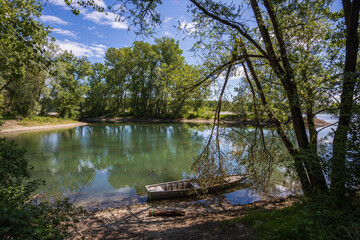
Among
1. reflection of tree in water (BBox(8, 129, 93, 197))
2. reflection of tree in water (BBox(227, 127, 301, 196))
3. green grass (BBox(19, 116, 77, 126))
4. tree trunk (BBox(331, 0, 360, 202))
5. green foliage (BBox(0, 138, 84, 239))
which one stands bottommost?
reflection of tree in water (BBox(8, 129, 93, 197))

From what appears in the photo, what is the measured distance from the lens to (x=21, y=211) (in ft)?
9.39

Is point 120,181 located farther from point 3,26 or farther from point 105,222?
point 3,26

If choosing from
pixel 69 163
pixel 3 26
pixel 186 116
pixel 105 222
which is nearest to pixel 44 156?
pixel 69 163

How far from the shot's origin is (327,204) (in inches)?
130

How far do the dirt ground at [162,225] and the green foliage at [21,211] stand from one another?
2.78 feet

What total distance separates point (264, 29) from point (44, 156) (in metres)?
17.8

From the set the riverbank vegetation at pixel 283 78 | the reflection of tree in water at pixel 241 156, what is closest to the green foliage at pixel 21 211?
the riverbank vegetation at pixel 283 78

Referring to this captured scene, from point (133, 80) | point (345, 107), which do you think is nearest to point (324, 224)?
point (345, 107)

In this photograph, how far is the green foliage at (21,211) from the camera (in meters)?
2.57

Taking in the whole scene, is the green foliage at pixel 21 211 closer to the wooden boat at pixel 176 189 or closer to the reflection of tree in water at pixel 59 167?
the wooden boat at pixel 176 189

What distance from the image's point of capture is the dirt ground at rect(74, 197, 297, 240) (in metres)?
4.84

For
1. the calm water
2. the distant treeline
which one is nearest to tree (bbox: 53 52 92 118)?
the distant treeline

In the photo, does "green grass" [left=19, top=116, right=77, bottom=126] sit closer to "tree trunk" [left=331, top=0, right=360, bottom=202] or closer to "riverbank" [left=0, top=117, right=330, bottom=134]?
"riverbank" [left=0, top=117, right=330, bottom=134]

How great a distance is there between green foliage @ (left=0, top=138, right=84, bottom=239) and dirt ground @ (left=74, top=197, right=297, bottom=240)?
848mm
